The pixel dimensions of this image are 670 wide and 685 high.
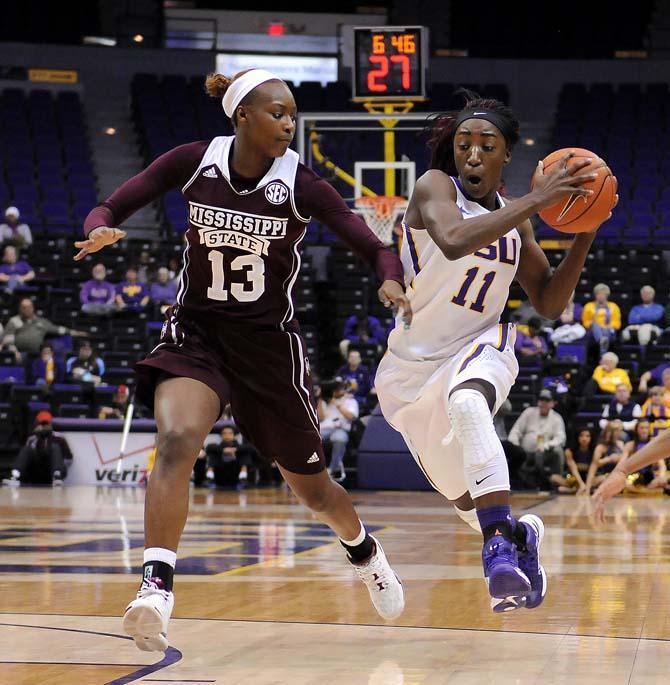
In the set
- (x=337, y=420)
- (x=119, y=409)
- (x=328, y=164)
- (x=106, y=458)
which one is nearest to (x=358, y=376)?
(x=337, y=420)

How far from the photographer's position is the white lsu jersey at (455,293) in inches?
185

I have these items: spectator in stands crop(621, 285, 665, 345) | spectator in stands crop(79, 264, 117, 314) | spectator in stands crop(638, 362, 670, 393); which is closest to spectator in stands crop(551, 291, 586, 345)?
spectator in stands crop(621, 285, 665, 345)

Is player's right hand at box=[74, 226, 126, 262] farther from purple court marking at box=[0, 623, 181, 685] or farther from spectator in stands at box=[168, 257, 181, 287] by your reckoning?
spectator in stands at box=[168, 257, 181, 287]

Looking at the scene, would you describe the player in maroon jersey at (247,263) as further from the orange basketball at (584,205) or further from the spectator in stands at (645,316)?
the spectator in stands at (645,316)

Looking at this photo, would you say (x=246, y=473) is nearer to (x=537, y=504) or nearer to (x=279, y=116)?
(x=537, y=504)

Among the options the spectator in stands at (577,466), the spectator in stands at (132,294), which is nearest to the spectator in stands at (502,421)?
the spectator in stands at (577,466)

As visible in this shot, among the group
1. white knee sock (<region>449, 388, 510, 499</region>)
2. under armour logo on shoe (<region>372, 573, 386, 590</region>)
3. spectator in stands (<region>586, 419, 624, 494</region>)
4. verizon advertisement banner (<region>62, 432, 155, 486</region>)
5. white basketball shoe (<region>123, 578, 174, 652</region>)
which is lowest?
verizon advertisement banner (<region>62, 432, 155, 486</region>)

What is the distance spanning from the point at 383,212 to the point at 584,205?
37.7 feet

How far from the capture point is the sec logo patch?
14.8 feet

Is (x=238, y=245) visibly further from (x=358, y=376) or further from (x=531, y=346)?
(x=531, y=346)

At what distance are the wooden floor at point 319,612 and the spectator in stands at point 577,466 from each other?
16.8 feet

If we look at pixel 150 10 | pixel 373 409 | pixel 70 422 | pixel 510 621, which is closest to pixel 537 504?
pixel 373 409

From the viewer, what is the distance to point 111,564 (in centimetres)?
707

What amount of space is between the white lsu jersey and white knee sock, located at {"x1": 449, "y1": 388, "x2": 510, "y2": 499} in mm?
411
